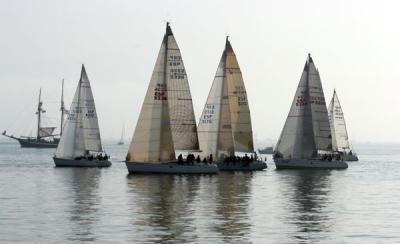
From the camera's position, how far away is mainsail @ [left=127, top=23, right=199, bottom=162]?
77625 millimetres

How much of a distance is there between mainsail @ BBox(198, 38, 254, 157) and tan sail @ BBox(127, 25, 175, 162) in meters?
12.0

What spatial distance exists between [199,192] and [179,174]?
19941 mm

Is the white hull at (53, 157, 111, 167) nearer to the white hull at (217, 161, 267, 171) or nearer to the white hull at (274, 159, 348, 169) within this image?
the white hull at (217, 161, 267, 171)

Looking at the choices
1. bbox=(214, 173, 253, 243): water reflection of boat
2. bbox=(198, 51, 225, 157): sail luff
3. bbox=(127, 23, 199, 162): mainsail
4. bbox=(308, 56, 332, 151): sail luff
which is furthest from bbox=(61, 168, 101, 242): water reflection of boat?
bbox=(308, 56, 332, 151): sail luff

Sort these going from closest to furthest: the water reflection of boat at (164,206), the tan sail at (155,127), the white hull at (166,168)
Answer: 1. the water reflection of boat at (164,206)
2. the tan sail at (155,127)
3. the white hull at (166,168)

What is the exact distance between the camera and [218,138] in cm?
8962

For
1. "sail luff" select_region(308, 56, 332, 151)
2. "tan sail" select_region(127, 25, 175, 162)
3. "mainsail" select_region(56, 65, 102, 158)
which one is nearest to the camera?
"tan sail" select_region(127, 25, 175, 162)

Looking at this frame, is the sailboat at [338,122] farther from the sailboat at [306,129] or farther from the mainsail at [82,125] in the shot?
the mainsail at [82,125]

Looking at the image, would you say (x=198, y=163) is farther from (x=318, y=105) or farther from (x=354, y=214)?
(x=354, y=214)

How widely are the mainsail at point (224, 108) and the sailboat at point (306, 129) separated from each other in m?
6.93

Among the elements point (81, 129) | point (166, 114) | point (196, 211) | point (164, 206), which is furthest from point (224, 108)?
point (196, 211)

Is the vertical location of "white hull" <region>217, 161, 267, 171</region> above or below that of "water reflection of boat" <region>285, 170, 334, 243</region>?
above

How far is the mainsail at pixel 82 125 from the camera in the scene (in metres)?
98.2

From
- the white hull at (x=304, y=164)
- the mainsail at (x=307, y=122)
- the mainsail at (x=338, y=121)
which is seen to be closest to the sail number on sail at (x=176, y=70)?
the mainsail at (x=307, y=122)
